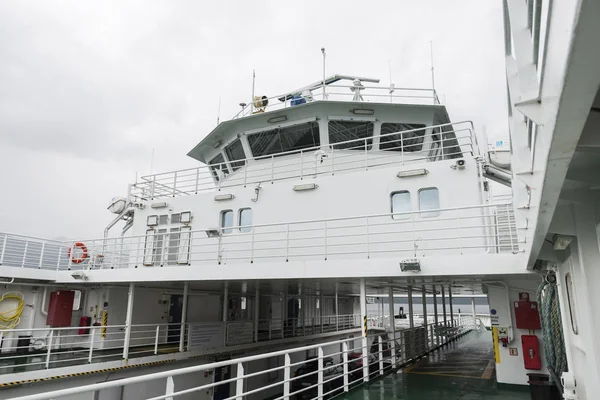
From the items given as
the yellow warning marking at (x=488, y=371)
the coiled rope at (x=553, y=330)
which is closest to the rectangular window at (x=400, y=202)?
the yellow warning marking at (x=488, y=371)

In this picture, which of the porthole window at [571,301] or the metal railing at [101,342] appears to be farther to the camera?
the metal railing at [101,342]

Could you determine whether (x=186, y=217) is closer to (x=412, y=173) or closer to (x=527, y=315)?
(x=412, y=173)

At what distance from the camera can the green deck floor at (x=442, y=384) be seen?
7.22 meters

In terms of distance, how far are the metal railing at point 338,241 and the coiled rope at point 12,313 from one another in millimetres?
877

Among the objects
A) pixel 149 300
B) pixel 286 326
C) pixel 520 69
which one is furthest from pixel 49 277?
pixel 520 69

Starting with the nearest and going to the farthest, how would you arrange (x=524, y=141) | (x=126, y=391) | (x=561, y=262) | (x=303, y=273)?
(x=524, y=141)
(x=561, y=262)
(x=303, y=273)
(x=126, y=391)

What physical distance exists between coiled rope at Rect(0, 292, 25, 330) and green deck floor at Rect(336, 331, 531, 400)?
9.25 m

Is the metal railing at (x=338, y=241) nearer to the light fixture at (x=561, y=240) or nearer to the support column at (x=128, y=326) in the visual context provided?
the support column at (x=128, y=326)

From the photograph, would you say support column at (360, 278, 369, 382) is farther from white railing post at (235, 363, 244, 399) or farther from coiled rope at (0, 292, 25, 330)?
coiled rope at (0, 292, 25, 330)

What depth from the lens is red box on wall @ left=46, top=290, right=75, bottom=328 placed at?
11969mm

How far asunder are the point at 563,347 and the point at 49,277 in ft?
40.0

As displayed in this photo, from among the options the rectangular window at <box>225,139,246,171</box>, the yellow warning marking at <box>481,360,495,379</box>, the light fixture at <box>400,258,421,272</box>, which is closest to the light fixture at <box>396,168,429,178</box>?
the light fixture at <box>400,258,421,272</box>

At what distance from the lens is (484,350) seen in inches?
567

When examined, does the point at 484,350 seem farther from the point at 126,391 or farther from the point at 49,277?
the point at 49,277
